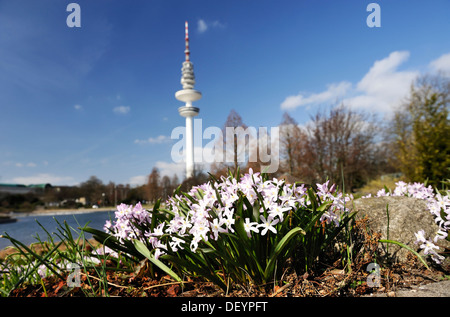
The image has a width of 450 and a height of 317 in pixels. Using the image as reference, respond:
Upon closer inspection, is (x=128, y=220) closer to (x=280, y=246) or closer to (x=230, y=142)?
(x=280, y=246)

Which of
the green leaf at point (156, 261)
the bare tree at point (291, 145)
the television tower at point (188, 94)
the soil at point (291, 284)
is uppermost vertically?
the television tower at point (188, 94)

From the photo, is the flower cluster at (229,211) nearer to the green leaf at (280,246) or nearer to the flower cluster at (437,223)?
the green leaf at (280,246)

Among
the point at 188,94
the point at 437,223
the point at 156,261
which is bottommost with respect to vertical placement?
the point at 156,261

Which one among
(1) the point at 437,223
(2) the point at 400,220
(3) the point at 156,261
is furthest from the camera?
(1) the point at 437,223

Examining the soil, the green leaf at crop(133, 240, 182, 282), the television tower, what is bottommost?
the soil

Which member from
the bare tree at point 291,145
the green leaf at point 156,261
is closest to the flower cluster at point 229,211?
the green leaf at point 156,261

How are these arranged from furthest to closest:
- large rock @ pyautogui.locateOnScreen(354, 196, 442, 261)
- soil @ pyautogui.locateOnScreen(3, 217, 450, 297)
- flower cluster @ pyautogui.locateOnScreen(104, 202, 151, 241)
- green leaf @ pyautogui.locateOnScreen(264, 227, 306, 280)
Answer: large rock @ pyautogui.locateOnScreen(354, 196, 442, 261), flower cluster @ pyautogui.locateOnScreen(104, 202, 151, 241), soil @ pyautogui.locateOnScreen(3, 217, 450, 297), green leaf @ pyautogui.locateOnScreen(264, 227, 306, 280)

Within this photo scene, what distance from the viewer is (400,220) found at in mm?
2557

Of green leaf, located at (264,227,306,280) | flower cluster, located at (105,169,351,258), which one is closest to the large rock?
flower cluster, located at (105,169,351,258)

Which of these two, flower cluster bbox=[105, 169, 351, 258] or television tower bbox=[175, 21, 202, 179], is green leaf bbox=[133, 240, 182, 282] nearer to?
flower cluster bbox=[105, 169, 351, 258]

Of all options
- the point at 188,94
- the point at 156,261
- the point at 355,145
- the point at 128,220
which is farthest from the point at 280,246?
the point at 188,94

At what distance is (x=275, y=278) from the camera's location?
1.80 meters

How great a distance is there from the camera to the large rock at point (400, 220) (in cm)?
242

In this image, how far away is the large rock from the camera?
7.93ft
